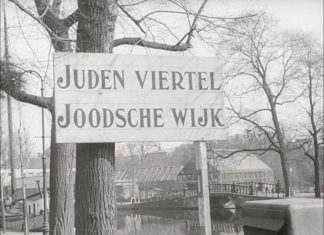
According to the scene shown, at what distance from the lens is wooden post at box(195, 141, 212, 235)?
3361 mm

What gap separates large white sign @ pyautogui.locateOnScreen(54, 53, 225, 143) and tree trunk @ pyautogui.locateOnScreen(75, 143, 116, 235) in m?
0.50

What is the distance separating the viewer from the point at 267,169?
71.9m

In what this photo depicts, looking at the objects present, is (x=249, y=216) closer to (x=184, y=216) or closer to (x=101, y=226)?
(x=101, y=226)

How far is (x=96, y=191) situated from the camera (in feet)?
13.2

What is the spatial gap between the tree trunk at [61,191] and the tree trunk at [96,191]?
14.6 ft

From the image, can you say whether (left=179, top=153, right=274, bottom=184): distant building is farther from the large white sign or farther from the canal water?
the large white sign

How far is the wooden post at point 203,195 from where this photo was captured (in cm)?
336

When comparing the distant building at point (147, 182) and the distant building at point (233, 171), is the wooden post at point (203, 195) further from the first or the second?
the distant building at point (147, 182)

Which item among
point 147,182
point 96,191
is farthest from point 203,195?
point 147,182

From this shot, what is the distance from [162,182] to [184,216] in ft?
91.6

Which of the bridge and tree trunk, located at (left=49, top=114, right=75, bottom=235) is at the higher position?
tree trunk, located at (left=49, top=114, right=75, bottom=235)

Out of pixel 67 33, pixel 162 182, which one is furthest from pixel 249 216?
pixel 162 182

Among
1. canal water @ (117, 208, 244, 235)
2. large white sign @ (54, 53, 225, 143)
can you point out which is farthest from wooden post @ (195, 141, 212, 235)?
canal water @ (117, 208, 244, 235)

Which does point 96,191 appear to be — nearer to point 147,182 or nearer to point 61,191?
point 61,191
